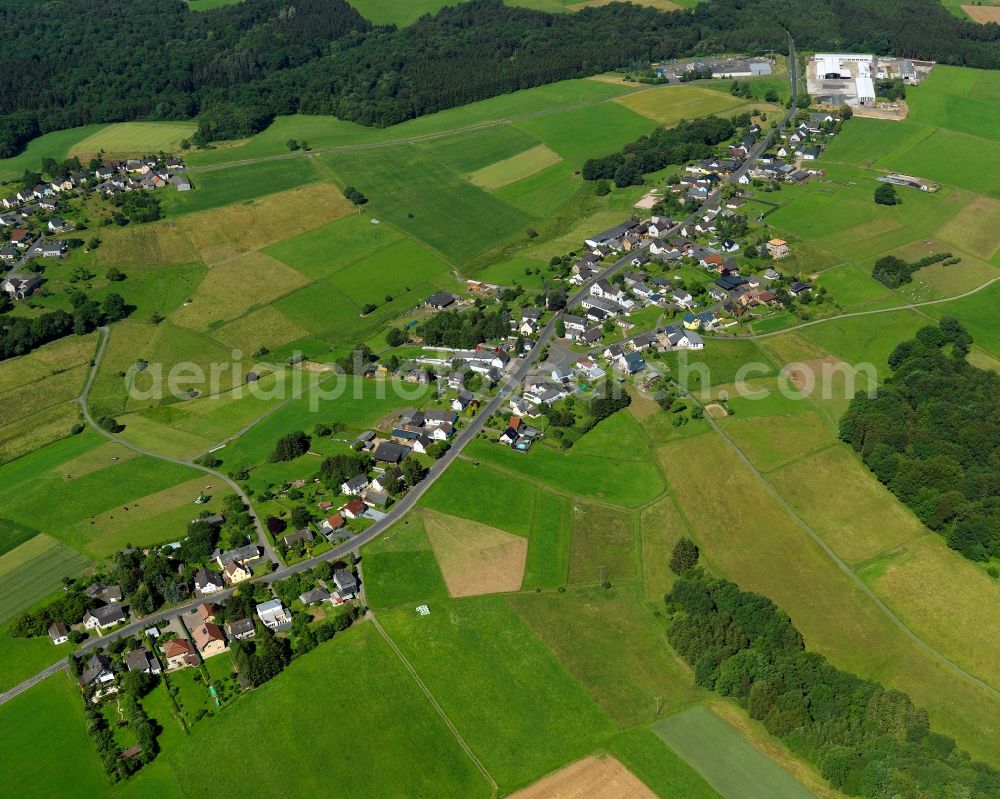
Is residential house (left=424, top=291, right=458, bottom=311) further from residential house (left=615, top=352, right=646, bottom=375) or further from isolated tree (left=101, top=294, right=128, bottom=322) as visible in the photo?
isolated tree (left=101, top=294, right=128, bottom=322)

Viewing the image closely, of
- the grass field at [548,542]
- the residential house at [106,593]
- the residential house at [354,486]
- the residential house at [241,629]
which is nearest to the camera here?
the residential house at [241,629]

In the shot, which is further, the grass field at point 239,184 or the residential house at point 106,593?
the grass field at point 239,184

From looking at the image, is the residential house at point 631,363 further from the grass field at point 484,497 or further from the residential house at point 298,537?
the residential house at point 298,537

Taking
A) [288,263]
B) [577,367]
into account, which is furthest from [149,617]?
[288,263]

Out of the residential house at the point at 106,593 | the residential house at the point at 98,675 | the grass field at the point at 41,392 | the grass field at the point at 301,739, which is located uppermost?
the residential house at the point at 106,593

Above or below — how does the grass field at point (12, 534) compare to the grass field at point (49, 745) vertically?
below

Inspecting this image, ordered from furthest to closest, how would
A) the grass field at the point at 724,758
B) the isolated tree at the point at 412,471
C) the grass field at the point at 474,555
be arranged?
the isolated tree at the point at 412,471, the grass field at the point at 474,555, the grass field at the point at 724,758

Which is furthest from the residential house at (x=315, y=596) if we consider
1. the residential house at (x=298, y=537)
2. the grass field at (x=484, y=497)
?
Result: the grass field at (x=484, y=497)
